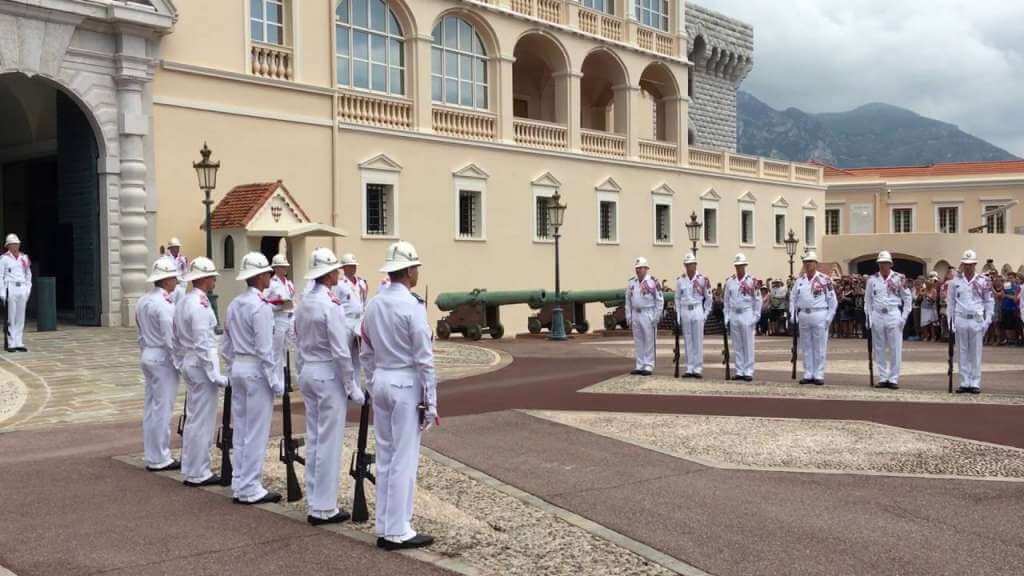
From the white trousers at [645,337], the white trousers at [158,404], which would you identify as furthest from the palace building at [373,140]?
the white trousers at [158,404]

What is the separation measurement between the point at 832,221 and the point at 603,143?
28.3 metres

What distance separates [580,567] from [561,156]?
94.5ft

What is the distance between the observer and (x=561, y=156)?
1363 inches

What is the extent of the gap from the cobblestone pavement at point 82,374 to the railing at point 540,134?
512 inches

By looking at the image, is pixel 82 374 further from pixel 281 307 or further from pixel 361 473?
pixel 361 473

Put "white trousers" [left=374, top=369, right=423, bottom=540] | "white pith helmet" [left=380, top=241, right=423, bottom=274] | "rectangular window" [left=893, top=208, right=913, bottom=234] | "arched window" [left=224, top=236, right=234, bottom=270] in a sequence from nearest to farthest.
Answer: "white trousers" [left=374, top=369, right=423, bottom=540], "white pith helmet" [left=380, top=241, right=423, bottom=274], "arched window" [left=224, top=236, right=234, bottom=270], "rectangular window" [left=893, top=208, right=913, bottom=234]

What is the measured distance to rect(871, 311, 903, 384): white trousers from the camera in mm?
15821

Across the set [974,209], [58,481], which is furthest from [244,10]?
[974,209]

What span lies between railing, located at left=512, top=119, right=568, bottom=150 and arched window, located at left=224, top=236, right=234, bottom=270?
12445 mm

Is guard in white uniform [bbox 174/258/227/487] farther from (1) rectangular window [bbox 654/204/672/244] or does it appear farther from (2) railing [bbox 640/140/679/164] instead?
(1) rectangular window [bbox 654/204/672/244]

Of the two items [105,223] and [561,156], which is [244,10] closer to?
[105,223]

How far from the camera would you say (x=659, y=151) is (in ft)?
130

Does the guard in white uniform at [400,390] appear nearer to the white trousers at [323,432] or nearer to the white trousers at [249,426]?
the white trousers at [323,432]

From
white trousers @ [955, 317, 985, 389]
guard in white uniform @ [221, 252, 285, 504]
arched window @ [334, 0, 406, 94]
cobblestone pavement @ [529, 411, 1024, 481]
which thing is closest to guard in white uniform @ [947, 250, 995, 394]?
white trousers @ [955, 317, 985, 389]
